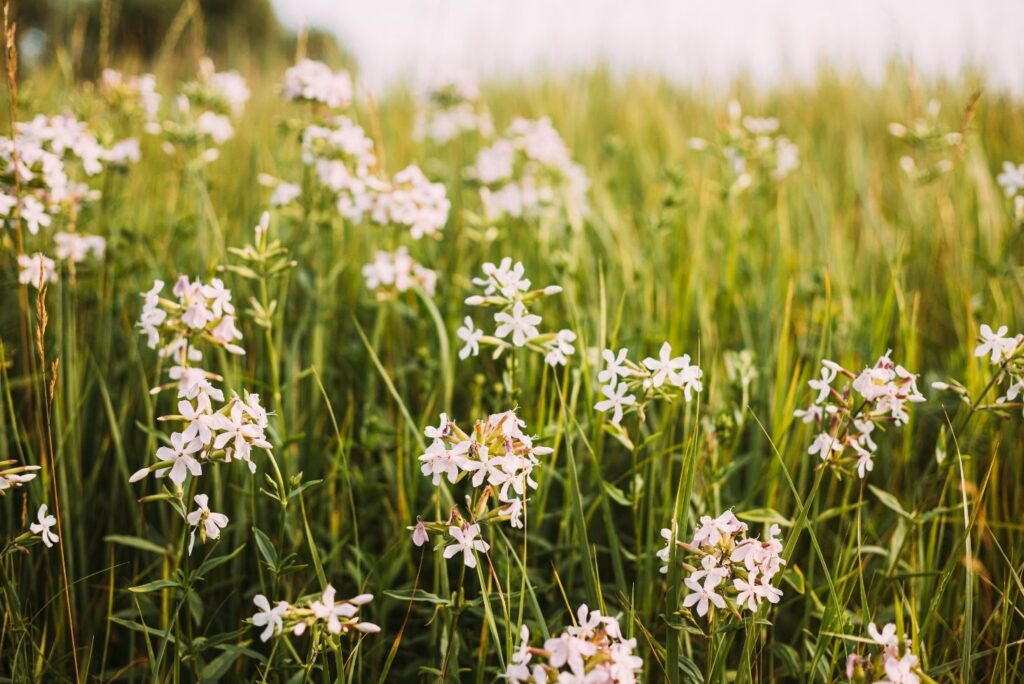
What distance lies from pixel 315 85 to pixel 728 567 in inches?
73.0

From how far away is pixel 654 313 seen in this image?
2416 mm

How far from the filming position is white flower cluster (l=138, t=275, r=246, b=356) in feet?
4.36

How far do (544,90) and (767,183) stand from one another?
232cm

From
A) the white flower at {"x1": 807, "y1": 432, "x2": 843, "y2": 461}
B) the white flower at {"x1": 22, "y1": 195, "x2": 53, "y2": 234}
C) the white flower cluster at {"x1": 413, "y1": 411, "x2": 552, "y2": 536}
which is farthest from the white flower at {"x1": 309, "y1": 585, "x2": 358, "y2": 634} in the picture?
the white flower at {"x1": 22, "y1": 195, "x2": 53, "y2": 234}

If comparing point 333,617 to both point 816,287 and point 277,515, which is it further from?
point 816,287

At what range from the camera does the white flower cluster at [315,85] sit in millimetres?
2318

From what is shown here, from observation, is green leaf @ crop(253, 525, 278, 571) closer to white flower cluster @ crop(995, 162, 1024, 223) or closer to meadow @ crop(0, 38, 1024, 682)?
meadow @ crop(0, 38, 1024, 682)

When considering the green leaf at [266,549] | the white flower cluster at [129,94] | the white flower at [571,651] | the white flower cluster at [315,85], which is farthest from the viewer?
the white flower cluster at [129,94]

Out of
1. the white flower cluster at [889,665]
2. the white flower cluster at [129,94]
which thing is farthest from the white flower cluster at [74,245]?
the white flower cluster at [889,665]

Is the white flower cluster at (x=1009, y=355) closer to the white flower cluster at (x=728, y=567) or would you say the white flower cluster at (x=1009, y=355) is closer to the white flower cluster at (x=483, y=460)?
the white flower cluster at (x=728, y=567)

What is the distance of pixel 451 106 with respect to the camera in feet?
11.0

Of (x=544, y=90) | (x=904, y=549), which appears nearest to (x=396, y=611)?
(x=904, y=549)

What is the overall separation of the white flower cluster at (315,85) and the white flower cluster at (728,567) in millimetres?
1752

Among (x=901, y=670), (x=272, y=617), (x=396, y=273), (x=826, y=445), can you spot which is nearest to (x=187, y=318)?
(x=272, y=617)
